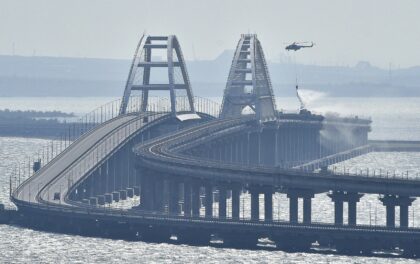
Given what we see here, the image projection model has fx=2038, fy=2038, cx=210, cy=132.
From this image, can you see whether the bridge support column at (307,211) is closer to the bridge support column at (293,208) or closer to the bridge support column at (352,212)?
the bridge support column at (293,208)

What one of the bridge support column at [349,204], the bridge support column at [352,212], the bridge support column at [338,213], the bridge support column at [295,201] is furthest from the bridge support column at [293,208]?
the bridge support column at [352,212]

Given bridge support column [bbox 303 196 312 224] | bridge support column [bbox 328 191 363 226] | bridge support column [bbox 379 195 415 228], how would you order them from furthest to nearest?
bridge support column [bbox 303 196 312 224] < bridge support column [bbox 328 191 363 226] < bridge support column [bbox 379 195 415 228]

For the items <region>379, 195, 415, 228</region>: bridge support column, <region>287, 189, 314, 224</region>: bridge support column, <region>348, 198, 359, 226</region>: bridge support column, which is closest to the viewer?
<region>379, 195, 415, 228</region>: bridge support column

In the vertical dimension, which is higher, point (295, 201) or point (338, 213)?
point (295, 201)

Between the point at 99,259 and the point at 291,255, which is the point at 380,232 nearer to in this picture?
the point at 291,255

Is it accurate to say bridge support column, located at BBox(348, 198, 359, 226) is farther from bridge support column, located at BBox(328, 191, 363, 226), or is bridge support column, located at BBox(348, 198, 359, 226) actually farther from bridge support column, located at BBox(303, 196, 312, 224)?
bridge support column, located at BBox(303, 196, 312, 224)

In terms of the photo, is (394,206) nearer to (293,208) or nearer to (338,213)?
(338,213)

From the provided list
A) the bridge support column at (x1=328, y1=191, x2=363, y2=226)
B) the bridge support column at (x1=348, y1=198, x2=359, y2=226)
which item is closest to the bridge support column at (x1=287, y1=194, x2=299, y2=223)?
the bridge support column at (x1=328, y1=191, x2=363, y2=226)

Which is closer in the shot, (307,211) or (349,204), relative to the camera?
(349,204)

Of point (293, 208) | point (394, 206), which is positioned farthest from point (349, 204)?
point (293, 208)

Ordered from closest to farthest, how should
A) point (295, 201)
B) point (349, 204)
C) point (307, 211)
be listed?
point (349, 204), point (307, 211), point (295, 201)
